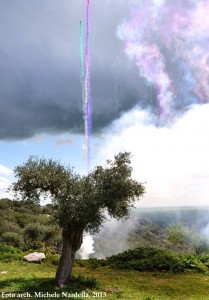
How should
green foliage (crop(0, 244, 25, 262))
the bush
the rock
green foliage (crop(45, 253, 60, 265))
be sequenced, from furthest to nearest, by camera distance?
the bush, green foliage (crop(0, 244, 25, 262)), the rock, green foliage (crop(45, 253, 60, 265))

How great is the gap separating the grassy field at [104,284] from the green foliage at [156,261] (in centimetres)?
165

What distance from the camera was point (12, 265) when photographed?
40.2 meters

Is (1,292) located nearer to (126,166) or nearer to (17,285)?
(17,285)

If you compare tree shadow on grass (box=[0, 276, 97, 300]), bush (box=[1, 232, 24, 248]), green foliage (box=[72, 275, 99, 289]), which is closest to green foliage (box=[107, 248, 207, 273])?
green foliage (box=[72, 275, 99, 289])

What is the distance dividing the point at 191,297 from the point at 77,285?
9851 mm

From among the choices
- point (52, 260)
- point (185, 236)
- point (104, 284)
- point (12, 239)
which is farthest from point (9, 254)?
point (185, 236)

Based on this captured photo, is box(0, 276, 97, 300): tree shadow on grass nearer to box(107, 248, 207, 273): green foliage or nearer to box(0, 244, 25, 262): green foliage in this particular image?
box(107, 248, 207, 273): green foliage

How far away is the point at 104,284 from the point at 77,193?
9.48 meters

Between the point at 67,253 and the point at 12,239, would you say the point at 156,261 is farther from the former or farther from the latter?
the point at 12,239

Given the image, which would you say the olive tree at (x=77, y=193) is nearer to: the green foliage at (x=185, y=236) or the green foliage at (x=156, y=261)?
the green foliage at (x=156, y=261)

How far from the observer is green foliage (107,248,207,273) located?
4050cm

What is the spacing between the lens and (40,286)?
28828 mm

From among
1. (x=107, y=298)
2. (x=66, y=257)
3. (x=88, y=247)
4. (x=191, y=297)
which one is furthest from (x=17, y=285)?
(x=88, y=247)

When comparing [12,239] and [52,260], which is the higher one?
[12,239]
